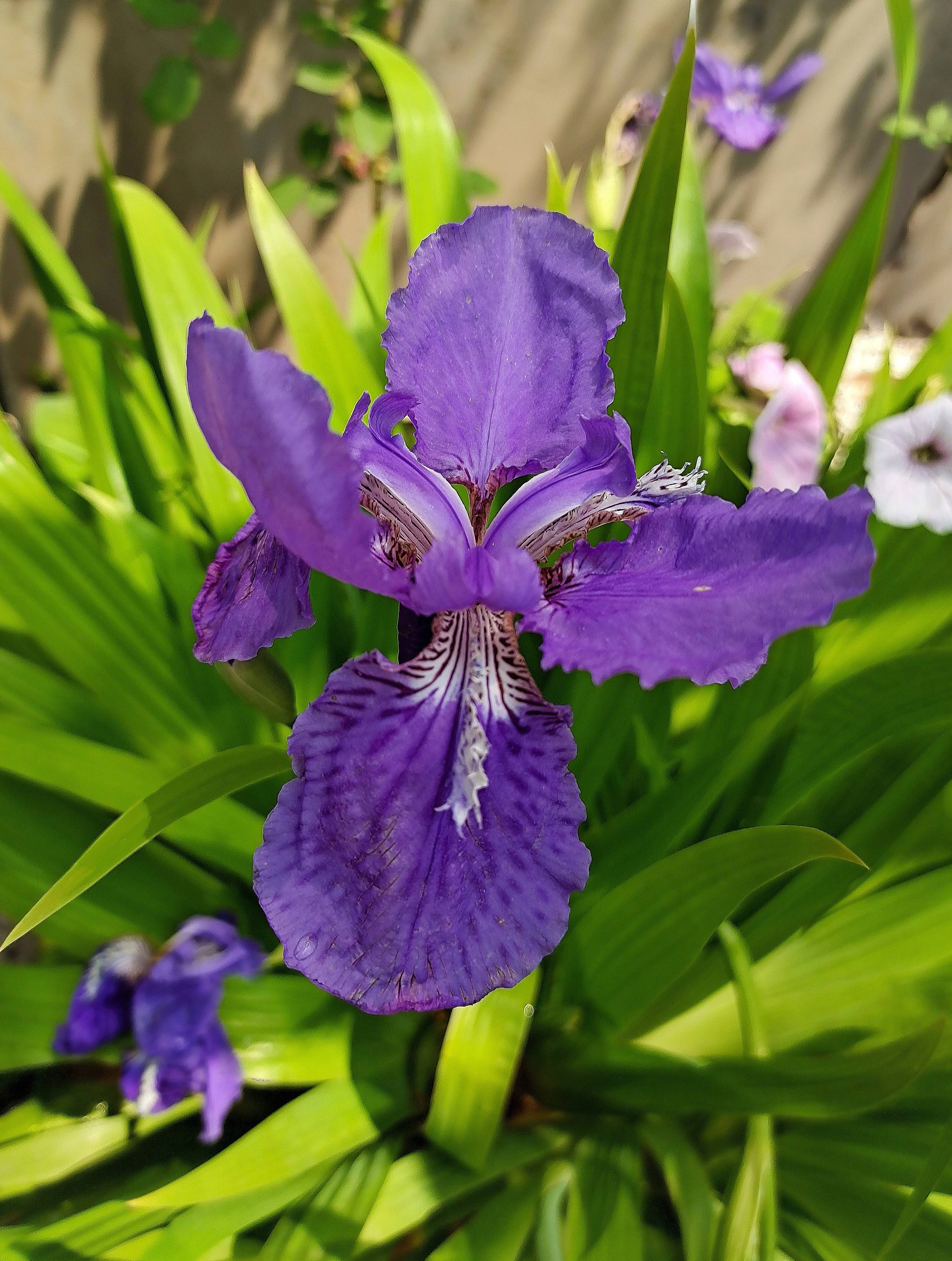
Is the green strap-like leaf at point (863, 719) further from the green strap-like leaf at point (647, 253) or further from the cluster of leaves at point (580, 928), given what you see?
the green strap-like leaf at point (647, 253)

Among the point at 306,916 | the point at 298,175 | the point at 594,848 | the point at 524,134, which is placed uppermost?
the point at 524,134

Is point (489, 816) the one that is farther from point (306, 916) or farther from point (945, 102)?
point (945, 102)

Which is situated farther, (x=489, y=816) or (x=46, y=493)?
(x=46, y=493)

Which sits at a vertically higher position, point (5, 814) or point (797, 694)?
point (797, 694)

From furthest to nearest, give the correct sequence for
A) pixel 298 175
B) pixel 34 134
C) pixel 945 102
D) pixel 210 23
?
pixel 945 102, pixel 298 175, pixel 34 134, pixel 210 23

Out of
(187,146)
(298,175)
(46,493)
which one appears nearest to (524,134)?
(298,175)

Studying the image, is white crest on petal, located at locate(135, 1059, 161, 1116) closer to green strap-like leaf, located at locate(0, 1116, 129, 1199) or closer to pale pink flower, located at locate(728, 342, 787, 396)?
green strap-like leaf, located at locate(0, 1116, 129, 1199)

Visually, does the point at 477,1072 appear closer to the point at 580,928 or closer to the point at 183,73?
the point at 580,928

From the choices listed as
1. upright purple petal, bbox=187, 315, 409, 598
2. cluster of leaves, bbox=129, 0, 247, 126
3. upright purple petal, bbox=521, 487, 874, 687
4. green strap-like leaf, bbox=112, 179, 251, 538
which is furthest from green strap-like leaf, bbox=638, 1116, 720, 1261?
cluster of leaves, bbox=129, 0, 247, 126
